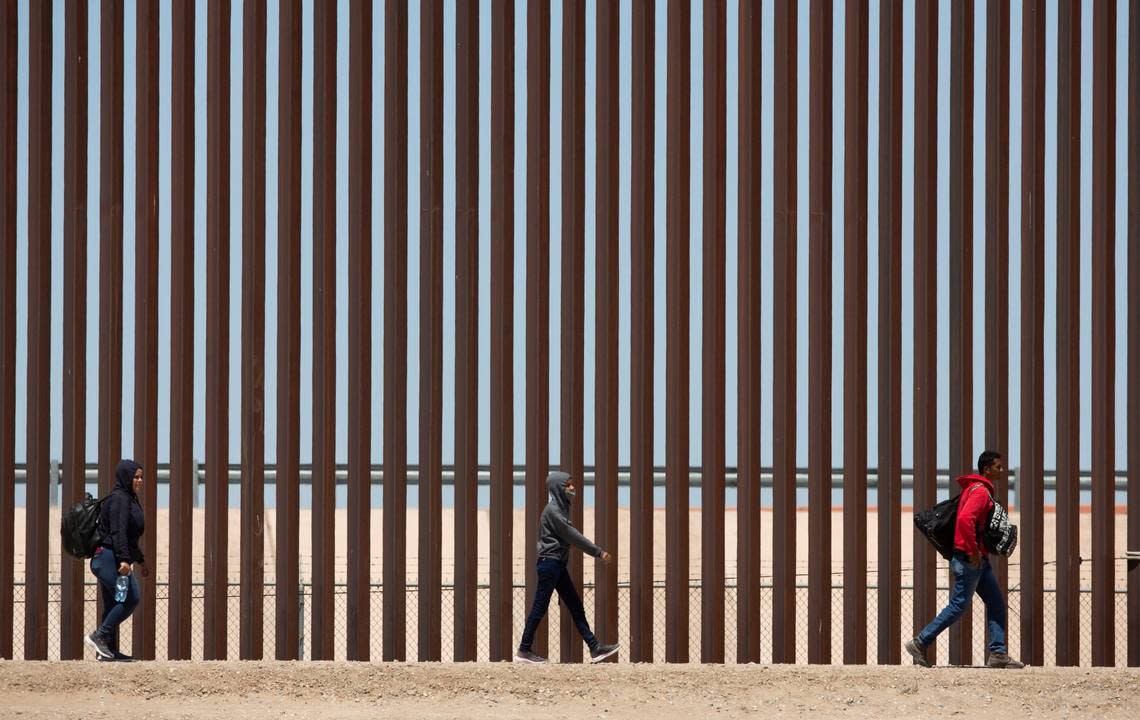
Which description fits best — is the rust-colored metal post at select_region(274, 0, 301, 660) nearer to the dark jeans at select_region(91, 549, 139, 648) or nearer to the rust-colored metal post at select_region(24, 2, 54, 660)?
the dark jeans at select_region(91, 549, 139, 648)

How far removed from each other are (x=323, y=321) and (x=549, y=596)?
214 centimetres

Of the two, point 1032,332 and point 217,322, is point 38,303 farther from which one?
point 1032,332

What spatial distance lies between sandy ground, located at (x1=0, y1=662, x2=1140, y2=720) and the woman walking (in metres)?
0.35

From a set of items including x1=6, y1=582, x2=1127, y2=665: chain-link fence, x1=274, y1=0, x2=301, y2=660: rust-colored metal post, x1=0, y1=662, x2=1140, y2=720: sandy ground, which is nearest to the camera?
x1=0, y1=662, x2=1140, y2=720: sandy ground

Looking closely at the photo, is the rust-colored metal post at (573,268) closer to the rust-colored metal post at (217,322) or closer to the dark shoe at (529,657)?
the dark shoe at (529,657)

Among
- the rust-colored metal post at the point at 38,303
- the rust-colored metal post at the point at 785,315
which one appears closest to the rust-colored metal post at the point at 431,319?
the rust-colored metal post at the point at 785,315

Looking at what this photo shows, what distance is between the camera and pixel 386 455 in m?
9.98

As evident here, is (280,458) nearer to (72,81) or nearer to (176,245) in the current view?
(176,245)

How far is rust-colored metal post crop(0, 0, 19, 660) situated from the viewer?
1016 cm

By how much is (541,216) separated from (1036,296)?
3007 millimetres

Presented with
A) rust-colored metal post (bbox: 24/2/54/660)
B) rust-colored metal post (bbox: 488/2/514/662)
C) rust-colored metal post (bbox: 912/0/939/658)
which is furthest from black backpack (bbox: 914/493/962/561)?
rust-colored metal post (bbox: 24/2/54/660)

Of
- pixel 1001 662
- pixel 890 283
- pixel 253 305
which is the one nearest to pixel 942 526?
pixel 1001 662

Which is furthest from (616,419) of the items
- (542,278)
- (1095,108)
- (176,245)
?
(1095,108)

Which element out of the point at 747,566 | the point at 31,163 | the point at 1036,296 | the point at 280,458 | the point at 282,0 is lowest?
the point at 747,566
